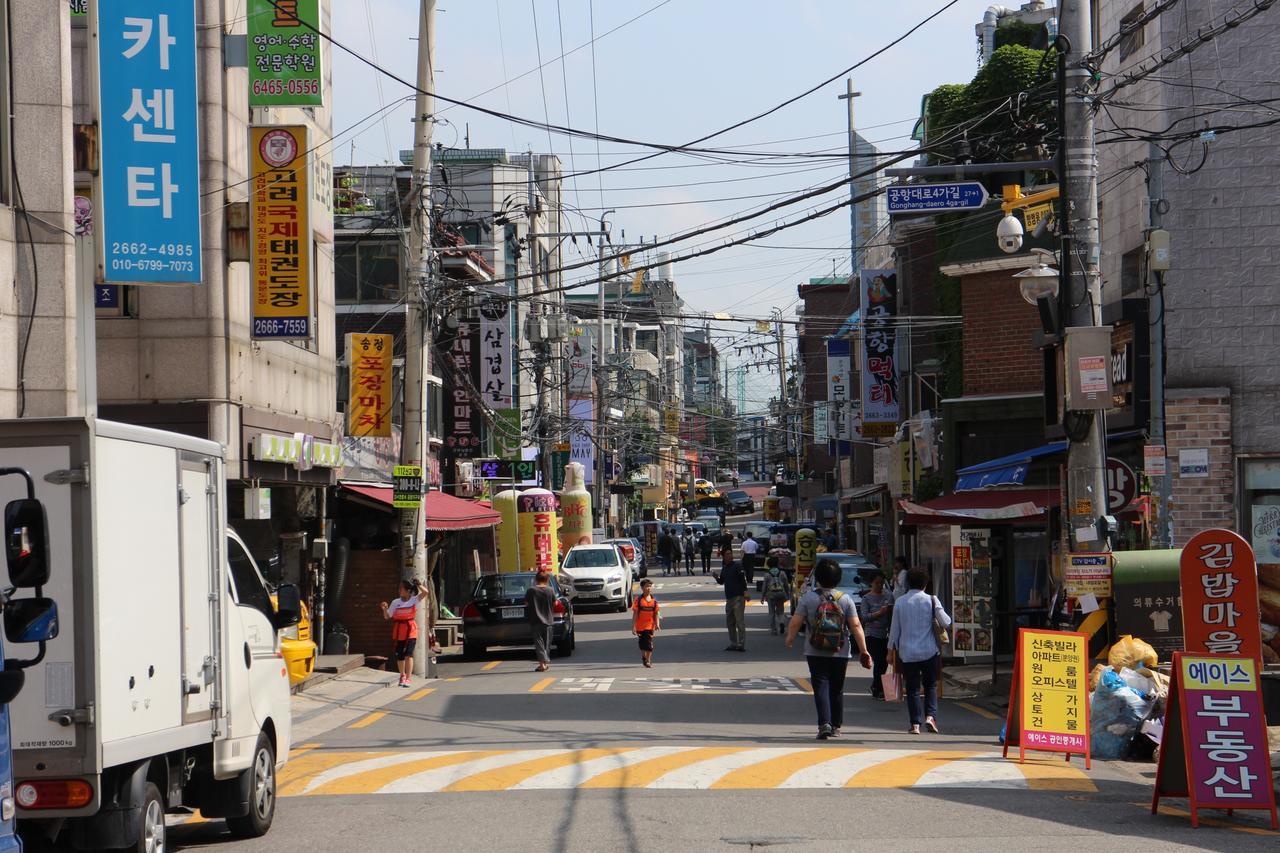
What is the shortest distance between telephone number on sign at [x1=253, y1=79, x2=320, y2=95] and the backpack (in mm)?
10083

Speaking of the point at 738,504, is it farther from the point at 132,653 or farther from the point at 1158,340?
the point at 132,653

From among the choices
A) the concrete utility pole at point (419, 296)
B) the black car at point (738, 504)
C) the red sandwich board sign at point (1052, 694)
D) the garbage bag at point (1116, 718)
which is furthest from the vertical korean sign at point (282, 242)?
the black car at point (738, 504)

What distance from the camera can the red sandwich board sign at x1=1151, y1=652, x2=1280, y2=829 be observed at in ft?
34.2

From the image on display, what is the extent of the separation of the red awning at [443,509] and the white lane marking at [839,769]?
12.6m

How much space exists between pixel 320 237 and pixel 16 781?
1857 cm

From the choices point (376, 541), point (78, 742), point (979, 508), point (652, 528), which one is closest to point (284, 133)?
point (376, 541)

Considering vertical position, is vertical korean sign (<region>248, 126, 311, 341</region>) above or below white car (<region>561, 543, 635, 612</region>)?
above

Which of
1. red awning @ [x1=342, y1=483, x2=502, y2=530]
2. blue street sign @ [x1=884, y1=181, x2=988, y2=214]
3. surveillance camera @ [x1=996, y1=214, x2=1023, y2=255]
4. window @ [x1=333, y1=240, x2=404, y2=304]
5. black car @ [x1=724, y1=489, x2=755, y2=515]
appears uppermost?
window @ [x1=333, y1=240, x2=404, y2=304]

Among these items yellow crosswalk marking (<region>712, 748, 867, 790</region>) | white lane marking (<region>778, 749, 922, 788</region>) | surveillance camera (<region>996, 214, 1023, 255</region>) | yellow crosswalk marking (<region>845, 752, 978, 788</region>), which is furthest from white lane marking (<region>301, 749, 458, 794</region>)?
surveillance camera (<region>996, 214, 1023, 255</region>)

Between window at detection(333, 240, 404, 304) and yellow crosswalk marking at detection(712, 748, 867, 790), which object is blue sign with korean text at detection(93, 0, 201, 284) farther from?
window at detection(333, 240, 404, 304)

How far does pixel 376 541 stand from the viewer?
28391 mm

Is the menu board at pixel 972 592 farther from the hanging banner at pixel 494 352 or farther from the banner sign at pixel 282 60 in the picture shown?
the hanging banner at pixel 494 352

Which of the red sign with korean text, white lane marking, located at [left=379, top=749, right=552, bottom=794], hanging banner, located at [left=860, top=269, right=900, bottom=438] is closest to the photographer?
white lane marking, located at [left=379, top=749, right=552, bottom=794]

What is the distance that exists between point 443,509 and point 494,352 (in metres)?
11.7
